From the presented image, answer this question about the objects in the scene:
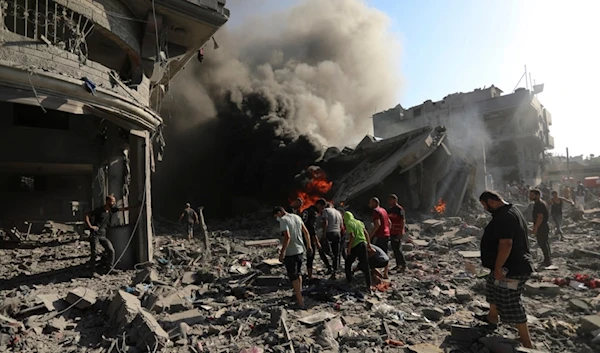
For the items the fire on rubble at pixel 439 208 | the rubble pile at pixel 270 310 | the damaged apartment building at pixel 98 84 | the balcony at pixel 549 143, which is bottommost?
the rubble pile at pixel 270 310

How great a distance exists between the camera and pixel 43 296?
15.7 feet

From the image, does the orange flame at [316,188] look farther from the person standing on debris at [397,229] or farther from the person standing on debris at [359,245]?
the person standing on debris at [359,245]

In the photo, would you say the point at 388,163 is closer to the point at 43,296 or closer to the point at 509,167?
the point at 43,296

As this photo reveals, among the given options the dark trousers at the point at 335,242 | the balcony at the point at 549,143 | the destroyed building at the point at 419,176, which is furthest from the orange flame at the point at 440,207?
the balcony at the point at 549,143

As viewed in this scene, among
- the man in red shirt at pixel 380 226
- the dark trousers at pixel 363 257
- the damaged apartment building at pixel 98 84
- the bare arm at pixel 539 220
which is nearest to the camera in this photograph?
the dark trousers at pixel 363 257

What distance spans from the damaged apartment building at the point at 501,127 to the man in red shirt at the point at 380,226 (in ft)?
95.5

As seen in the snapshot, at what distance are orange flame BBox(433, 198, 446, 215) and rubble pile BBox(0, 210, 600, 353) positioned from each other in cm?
532

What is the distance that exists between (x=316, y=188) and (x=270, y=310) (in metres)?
11.2

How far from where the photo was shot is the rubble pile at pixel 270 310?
3.67m

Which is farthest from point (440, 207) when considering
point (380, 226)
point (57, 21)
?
point (57, 21)

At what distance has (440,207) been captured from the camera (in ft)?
43.1

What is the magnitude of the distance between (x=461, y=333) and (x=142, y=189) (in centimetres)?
684

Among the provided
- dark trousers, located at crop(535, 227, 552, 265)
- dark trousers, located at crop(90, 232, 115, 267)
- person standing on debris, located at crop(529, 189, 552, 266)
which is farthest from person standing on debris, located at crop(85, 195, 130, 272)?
dark trousers, located at crop(535, 227, 552, 265)

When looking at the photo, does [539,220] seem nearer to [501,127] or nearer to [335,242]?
[335,242]
